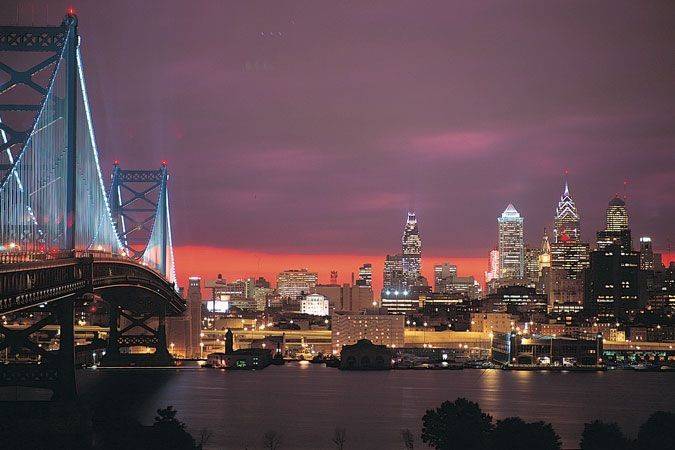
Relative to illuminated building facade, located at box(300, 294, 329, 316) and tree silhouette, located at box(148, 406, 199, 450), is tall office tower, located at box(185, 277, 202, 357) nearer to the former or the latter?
tree silhouette, located at box(148, 406, 199, 450)

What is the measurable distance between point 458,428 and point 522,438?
6.84 ft

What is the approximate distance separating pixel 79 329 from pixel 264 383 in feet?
92.0

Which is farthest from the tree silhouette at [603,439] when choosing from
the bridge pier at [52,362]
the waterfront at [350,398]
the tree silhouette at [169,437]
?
the bridge pier at [52,362]

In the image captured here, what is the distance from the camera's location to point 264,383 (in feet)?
211

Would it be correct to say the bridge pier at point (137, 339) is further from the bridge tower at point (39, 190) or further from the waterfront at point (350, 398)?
the bridge tower at point (39, 190)

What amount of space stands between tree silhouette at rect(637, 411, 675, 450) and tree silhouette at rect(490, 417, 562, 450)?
6.59 ft

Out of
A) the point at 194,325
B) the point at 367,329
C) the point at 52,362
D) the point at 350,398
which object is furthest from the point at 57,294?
the point at 367,329

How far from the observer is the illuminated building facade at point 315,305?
528 feet

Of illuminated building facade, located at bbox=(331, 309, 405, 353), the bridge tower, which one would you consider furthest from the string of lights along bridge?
illuminated building facade, located at bbox=(331, 309, 405, 353)

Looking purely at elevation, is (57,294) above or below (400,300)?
below

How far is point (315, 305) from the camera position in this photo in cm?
16162

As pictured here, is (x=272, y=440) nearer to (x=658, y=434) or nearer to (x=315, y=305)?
(x=658, y=434)

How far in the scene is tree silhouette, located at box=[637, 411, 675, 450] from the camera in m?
30.0

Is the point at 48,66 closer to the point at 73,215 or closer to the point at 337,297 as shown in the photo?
the point at 73,215
